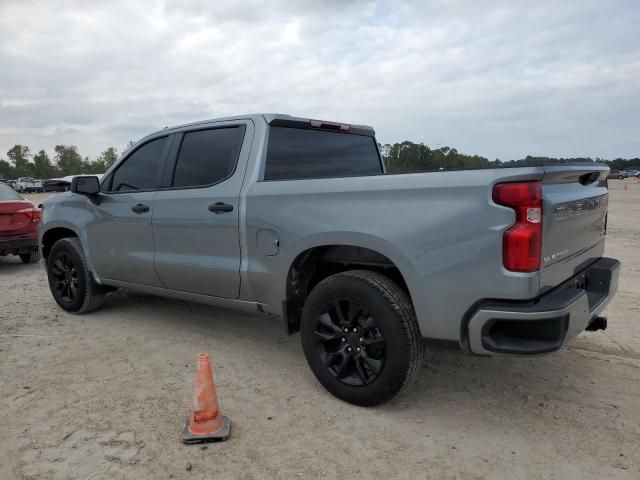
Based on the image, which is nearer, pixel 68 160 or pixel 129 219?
pixel 129 219

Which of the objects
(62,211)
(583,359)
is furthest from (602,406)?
(62,211)

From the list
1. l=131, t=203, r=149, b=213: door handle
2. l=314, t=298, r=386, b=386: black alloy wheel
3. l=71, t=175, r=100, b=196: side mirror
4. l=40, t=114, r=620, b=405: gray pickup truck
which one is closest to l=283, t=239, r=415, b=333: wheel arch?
l=40, t=114, r=620, b=405: gray pickup truck

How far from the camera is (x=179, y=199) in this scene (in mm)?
4133

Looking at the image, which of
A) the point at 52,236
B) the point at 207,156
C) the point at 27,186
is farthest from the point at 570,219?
the point at 27,186

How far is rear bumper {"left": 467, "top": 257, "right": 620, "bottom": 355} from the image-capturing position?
252 cm

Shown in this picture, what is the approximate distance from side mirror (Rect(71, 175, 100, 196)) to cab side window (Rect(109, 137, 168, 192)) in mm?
181

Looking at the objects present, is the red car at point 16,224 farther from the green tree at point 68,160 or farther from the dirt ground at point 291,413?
the green tree at point 68,160

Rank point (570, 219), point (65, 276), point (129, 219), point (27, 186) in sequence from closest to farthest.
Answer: point (570, 219), point (129, 219), point (65, 276), point (27, 186)

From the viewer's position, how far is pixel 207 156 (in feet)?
13.5

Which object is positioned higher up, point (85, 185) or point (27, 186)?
point (85, 185)

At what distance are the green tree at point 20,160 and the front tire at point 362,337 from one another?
10881cm

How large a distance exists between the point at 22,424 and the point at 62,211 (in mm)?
2879

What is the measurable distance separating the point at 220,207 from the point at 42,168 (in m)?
109

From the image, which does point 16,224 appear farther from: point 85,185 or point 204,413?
point 204,413
